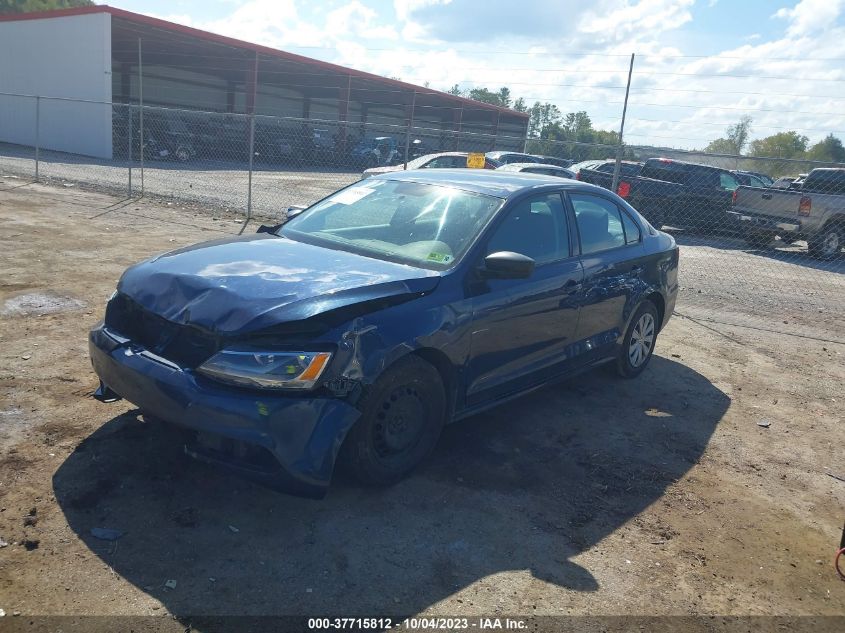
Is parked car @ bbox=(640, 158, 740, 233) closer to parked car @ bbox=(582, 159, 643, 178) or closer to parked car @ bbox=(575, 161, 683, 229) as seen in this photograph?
parked car @ bbox=(575, 161, 683, 229)

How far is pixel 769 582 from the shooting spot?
3439 mm

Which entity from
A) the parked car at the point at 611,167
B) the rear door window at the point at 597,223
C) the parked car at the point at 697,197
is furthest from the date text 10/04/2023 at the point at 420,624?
the parked car at the point at 611,167

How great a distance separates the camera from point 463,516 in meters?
3.72

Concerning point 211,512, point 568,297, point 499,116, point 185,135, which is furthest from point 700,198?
point 499,116

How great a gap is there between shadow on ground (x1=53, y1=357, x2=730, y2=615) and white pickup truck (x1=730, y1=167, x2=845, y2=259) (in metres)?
11.2

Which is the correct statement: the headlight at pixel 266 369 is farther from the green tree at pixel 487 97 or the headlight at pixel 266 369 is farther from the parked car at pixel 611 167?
the green tree at pixel 487 97

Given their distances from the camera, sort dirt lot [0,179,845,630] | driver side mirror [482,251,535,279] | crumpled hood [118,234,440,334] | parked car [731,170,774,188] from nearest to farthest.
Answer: dirt lot [0,179,845,630] < crumpled hood [118,234,440,334] < driver side mirror [482,251,535,279] < parked car [731,170,774,188]

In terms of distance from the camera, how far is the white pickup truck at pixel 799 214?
1397 cm

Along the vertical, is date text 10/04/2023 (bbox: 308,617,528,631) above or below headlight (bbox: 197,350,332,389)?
below

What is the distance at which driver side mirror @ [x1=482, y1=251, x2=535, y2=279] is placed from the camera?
410cm

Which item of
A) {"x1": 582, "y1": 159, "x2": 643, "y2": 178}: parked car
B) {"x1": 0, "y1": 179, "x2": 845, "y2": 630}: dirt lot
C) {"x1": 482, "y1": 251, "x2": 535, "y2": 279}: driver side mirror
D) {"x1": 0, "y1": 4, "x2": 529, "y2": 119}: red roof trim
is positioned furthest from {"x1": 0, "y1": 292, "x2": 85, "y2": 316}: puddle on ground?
{"x1": 0, "y1": 4, "x2": 529, "y2": 119}: red roof trim

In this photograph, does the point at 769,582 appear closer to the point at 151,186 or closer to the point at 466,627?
the point at 466,627

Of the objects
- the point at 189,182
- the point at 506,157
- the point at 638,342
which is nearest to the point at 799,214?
the point at 506,157

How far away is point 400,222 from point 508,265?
0.92 meters
